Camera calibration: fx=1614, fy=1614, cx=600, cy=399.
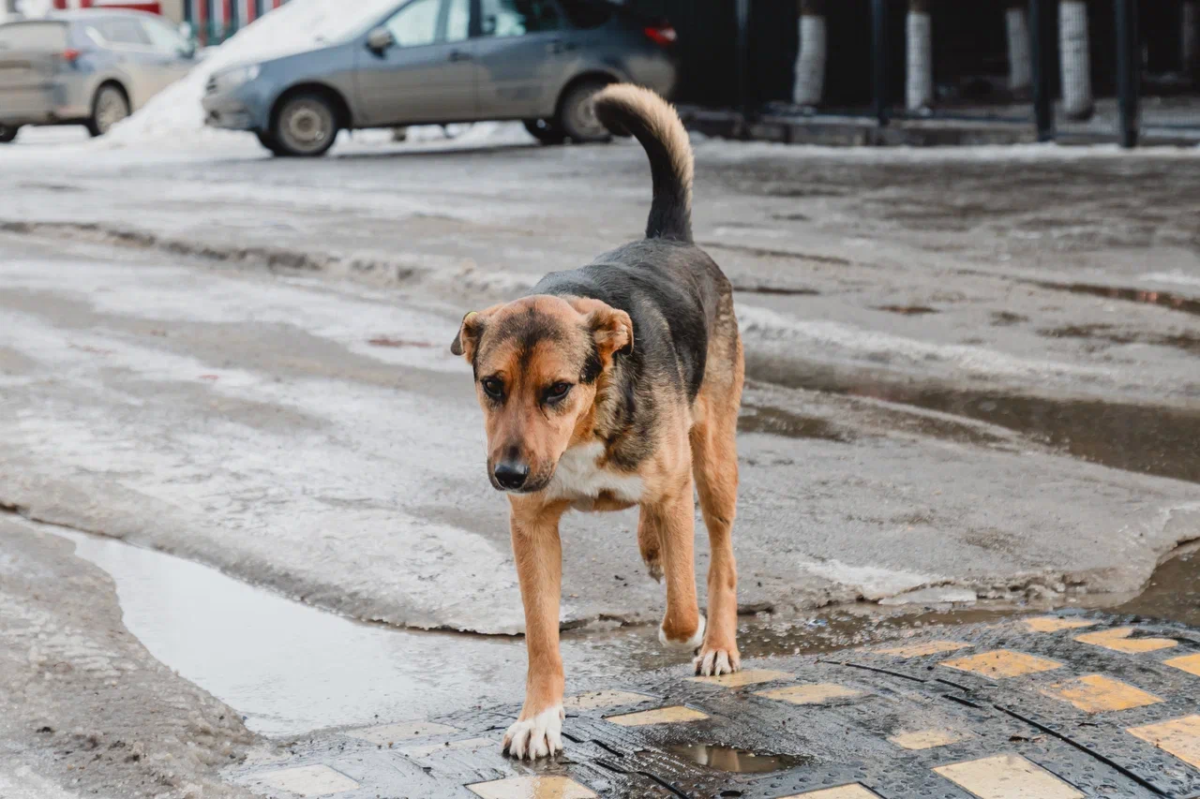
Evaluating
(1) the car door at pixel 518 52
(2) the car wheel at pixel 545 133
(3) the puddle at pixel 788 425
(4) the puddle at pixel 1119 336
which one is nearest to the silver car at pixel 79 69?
(2) the car wheel at pixel 545 133

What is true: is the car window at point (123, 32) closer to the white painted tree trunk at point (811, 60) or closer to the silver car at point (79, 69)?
the silver car at point (79, 69)

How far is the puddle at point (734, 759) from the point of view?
3453mm

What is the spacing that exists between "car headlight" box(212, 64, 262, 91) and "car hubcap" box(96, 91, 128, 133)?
22.3 ft

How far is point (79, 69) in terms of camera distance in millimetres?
25078

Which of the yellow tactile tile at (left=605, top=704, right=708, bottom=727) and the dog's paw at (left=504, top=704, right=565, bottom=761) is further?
the yellow tactile tile at (left=605, top=704, right=708, bottom=727)

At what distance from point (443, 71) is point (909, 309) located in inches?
460

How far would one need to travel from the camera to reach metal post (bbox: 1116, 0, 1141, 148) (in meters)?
15.7

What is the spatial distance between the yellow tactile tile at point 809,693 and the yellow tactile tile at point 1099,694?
47 cm

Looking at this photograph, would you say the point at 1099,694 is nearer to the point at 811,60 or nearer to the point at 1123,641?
the point at 1123,641

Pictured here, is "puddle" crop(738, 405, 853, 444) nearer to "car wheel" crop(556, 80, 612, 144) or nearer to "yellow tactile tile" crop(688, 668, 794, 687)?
"yellow tactile tile" crop(688, 668, 794, 687)

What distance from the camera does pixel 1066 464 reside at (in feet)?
20.4

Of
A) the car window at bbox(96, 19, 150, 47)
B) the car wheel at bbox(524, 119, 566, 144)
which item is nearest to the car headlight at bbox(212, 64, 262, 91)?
the car wheel at bbox(524, 119, 566, 144)

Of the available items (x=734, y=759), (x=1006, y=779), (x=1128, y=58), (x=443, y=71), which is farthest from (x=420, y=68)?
(x=1006, y=779)

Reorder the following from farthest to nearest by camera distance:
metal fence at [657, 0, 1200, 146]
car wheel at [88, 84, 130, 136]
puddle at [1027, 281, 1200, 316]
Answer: car wheel at [88, 84, 130, 136] → metal fence at [657, 0, 1200, 146] → puddle at [1027, 281, 1200, 316]
